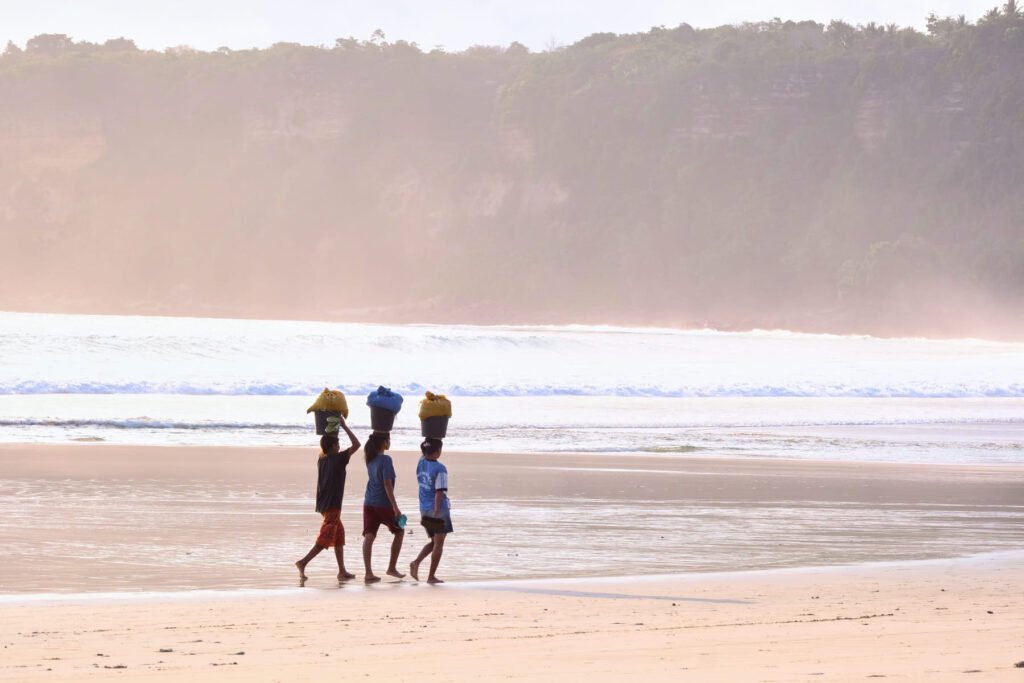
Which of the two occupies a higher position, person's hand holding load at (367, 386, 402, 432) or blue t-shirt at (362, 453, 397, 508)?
person's hand holding load at (367, 386, 402, 432)

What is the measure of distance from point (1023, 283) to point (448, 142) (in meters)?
46.4

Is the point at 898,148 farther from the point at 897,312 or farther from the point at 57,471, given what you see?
the point at 57,471

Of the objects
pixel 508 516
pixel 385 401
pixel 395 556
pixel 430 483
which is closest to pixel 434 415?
pixel 385 401

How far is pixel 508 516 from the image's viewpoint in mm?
12148

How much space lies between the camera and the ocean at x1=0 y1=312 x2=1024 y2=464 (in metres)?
21.1

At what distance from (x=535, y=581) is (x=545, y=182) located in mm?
102456

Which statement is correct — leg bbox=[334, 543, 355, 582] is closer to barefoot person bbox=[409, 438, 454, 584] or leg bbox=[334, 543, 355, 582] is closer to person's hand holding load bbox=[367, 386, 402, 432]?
barefoot person bbox=[409, 438, 454, 584]

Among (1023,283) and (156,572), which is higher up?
(1023,283)

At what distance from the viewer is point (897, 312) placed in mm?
92812

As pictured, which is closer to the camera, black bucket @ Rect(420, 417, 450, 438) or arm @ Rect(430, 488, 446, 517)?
black bucket @ Rect(420, 417, 450, 438)

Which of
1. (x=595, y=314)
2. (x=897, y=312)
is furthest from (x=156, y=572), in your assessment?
(x=595, y=314)

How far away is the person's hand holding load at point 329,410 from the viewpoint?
Result: 8.99 meters

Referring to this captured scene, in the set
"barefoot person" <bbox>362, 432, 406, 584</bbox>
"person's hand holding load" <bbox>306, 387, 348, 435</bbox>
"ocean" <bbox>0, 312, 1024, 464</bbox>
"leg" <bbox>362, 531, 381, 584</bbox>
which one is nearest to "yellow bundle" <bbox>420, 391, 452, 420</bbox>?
"barefoot person" <bbox>362, 432, 406, 584</bbox>

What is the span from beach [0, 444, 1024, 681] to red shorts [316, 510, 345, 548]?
0.22 m
